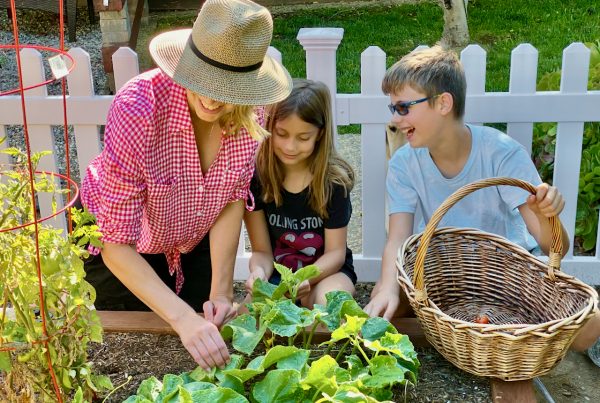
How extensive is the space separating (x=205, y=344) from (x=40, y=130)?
162 cm

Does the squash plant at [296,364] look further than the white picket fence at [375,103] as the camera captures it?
No

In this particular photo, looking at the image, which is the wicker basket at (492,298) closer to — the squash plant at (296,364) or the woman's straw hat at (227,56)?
the squash plant at (296,364)

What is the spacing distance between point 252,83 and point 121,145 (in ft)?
1.15

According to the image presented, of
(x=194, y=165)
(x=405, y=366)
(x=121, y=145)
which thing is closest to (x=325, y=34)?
(x=194, y=165)

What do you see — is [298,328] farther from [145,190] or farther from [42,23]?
[42,23]

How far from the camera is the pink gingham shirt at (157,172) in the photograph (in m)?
1.79

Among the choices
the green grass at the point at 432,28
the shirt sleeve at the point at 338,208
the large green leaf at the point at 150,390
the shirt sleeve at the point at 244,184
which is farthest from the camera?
the green grass at the point at 432,28

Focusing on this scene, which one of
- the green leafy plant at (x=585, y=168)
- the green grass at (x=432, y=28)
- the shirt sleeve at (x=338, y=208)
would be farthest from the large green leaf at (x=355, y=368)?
the green grass at (x=432, y=28)

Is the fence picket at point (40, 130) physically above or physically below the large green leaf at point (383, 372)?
above

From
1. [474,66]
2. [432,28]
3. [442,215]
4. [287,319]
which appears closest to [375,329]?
[287,319]

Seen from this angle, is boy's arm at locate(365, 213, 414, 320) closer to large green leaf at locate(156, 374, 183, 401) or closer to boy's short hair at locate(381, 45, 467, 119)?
boy's short hair at locate(381, 45, 467, 119)

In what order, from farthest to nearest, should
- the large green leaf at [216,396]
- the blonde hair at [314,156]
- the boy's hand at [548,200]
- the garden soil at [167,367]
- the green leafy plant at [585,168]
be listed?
1. the green leafy plant at [585,168]
2. the blonde hair at [314,156]
3. the boy's hand at [548,200]
4. the garden soil at [167,367]
5. the large green leaf at [216,396]

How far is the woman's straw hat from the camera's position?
166 cm

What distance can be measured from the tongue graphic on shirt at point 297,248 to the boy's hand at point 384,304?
0.45m
